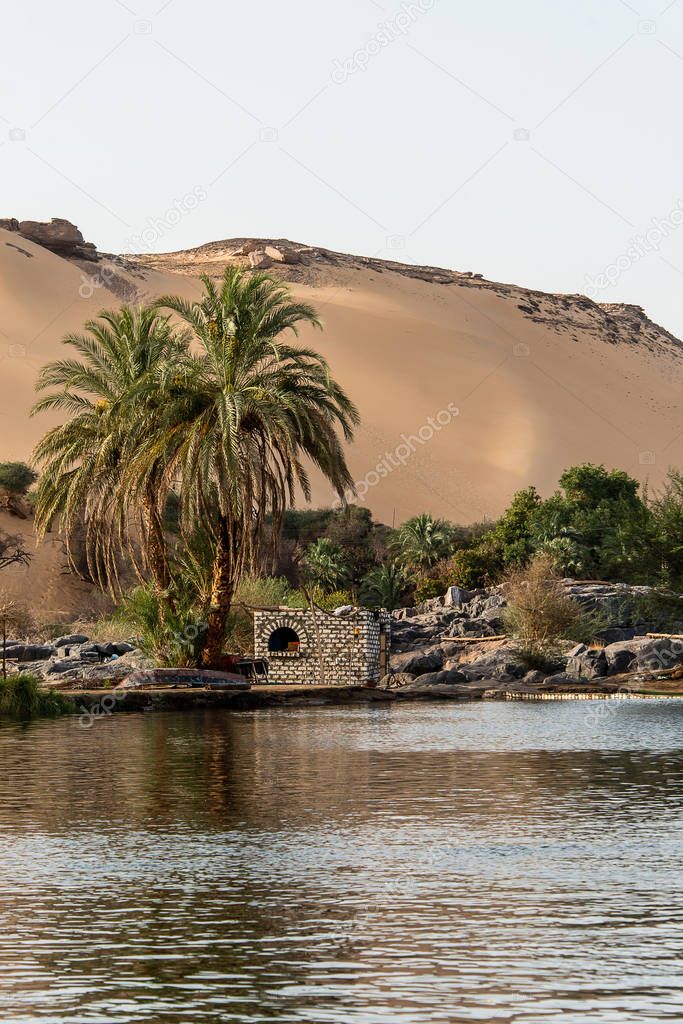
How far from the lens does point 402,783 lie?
16125 mm

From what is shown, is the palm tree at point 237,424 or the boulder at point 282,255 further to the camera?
the boulder at point 282,255

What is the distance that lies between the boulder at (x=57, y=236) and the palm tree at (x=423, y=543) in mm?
48158

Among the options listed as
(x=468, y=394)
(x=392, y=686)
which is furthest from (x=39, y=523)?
(x=468, y=394)

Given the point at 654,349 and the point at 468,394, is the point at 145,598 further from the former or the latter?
the point at 654,349

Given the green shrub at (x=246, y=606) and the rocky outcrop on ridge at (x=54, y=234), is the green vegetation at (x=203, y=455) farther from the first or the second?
the rocky outcrop on ridge at (x=54, y=234)

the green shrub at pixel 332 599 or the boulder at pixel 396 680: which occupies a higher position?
the green shrub at pixel 332 599

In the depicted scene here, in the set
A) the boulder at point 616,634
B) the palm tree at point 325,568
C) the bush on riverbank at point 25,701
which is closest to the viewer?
the bush on riverbank at point 25,701

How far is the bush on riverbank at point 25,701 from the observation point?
88.9 feet

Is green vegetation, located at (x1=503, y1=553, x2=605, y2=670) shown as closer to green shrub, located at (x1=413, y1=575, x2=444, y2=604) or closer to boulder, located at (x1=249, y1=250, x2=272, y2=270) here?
green shrub, located at (x1=413, y1=575, x2=444, y2=604)

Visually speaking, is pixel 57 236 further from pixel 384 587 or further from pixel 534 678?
pixel 534 678

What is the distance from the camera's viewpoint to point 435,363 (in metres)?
94.6

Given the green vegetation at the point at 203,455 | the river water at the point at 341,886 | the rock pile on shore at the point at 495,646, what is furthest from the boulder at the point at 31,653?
the river water at the point at 341,886

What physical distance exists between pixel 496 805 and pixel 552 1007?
7365 mm

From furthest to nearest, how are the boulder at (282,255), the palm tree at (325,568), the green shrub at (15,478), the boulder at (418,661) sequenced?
the boulder at (282,255) < the green shrub at (15,478) < the palm tree at (325,568) < the boulder at (418,661)
